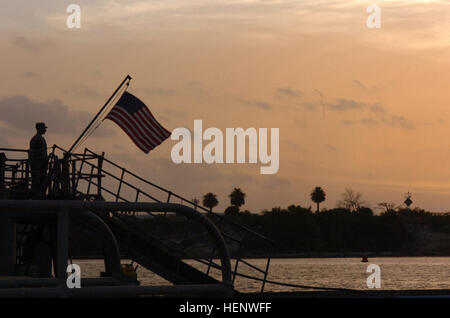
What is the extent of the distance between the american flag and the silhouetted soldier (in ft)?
6.26

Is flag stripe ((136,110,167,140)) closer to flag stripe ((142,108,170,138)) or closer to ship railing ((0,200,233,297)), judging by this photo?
flag stripe ((142,108,170,138))

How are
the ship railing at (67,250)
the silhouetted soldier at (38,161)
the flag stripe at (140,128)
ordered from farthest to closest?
the silhouetted soldier at (38,161), the flag stripe at (140,128), the ship railing at (67,250)

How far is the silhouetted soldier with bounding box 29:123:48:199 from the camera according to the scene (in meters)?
23.8

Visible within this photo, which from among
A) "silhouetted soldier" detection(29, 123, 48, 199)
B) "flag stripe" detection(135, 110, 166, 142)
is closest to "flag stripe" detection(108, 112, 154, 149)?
"flag stripe" detection(135, 110, 166, 142)

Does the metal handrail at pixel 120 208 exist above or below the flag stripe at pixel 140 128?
below

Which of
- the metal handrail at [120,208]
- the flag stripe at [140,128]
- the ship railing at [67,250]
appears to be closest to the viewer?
the metal handrail at [120,208]

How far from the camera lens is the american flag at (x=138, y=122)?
23.5 meters

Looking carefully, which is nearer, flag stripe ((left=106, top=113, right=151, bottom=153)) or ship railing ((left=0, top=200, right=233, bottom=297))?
ship railing ((left=0, top=200, right=233, bottom=297))

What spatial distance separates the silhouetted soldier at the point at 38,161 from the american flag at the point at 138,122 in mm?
1909

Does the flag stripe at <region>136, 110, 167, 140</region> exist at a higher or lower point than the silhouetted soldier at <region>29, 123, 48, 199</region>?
higher

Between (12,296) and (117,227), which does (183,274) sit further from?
(12,296)

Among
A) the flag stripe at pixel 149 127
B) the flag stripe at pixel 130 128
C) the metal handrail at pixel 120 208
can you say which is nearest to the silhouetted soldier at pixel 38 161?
the flag stripe at pixel 130 128

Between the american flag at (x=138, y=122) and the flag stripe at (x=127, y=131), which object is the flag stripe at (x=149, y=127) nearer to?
the american flag at (x=138, y=122)
